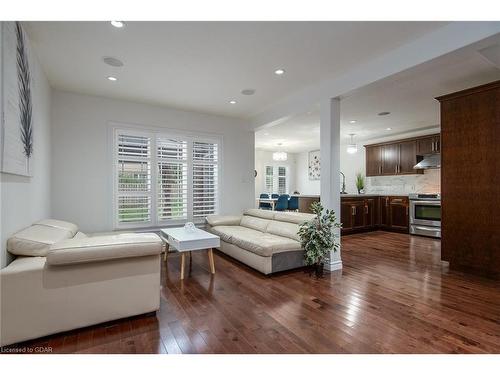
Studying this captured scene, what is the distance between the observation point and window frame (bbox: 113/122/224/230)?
4395mm

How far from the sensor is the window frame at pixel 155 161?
4395 mm

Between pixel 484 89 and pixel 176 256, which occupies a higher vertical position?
pixel 484 89

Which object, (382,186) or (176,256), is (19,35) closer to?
(176,256)

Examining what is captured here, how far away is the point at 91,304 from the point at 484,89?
15.8 ft

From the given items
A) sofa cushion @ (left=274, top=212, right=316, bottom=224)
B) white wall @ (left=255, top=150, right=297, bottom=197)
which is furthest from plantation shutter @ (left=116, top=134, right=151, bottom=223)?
white wall @ (left=255, top=150, right=297, bottom=197)

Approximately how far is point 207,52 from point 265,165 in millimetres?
7004

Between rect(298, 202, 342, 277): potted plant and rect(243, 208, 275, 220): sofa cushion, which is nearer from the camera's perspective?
rect(298, 202, 342, 277): potted plant

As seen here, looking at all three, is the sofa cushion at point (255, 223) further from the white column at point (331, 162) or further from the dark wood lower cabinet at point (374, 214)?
the dark wood lower cabinet at point (374, 214)

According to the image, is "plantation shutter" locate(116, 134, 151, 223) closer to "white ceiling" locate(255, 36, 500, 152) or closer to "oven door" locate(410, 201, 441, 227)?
"white ceiling" locate(255, 36, 500, 152)

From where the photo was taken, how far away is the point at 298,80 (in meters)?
3.65

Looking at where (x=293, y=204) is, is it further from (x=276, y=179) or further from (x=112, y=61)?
(x=112, y=61)

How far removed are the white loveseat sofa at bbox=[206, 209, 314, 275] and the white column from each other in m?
0.43

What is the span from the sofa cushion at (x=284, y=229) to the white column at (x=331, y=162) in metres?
0.55
